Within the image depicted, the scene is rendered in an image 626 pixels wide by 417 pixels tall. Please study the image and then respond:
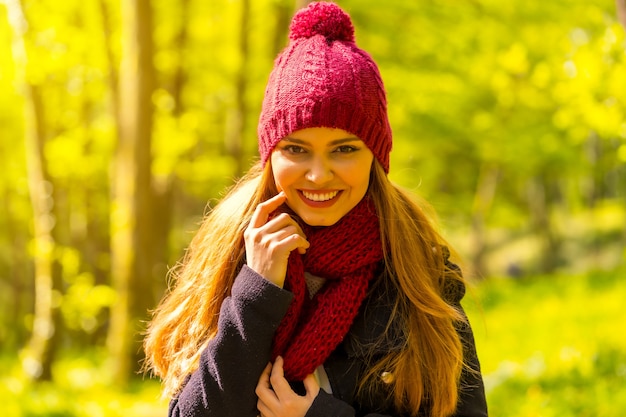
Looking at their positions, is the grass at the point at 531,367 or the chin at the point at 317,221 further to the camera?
the grass at the point at 531,367

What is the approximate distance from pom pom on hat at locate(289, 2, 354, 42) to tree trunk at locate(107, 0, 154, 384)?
6.34 m

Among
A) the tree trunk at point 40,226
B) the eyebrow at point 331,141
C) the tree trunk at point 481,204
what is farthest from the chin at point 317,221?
the tree trunk at point 481,204

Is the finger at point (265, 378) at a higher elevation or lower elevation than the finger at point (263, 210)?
lower

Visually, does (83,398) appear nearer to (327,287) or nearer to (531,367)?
(531,367)

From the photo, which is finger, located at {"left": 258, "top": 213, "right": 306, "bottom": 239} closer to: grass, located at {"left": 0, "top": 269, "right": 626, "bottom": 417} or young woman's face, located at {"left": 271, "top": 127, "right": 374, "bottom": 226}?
young woman's face, located at {"left": 271, "top": 127, "right": 374, "bottom": 226}

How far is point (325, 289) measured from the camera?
2230 mm

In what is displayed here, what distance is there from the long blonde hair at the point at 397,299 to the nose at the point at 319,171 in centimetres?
25

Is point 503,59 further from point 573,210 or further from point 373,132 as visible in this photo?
point 573,210

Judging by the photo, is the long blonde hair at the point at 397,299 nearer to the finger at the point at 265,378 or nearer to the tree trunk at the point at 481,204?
the finger at the point at 265,378

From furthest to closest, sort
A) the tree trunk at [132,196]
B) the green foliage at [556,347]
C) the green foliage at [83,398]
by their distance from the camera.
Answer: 1. the tree trunk at [132,196]
2. the green foliage at [83,398]
3. the green foliage at [556,347]

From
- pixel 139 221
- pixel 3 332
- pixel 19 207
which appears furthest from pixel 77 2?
pixel 3 332

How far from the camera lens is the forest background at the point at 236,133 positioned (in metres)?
6.54

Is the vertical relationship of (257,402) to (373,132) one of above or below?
below

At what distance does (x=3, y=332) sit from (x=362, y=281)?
70.4 feet
